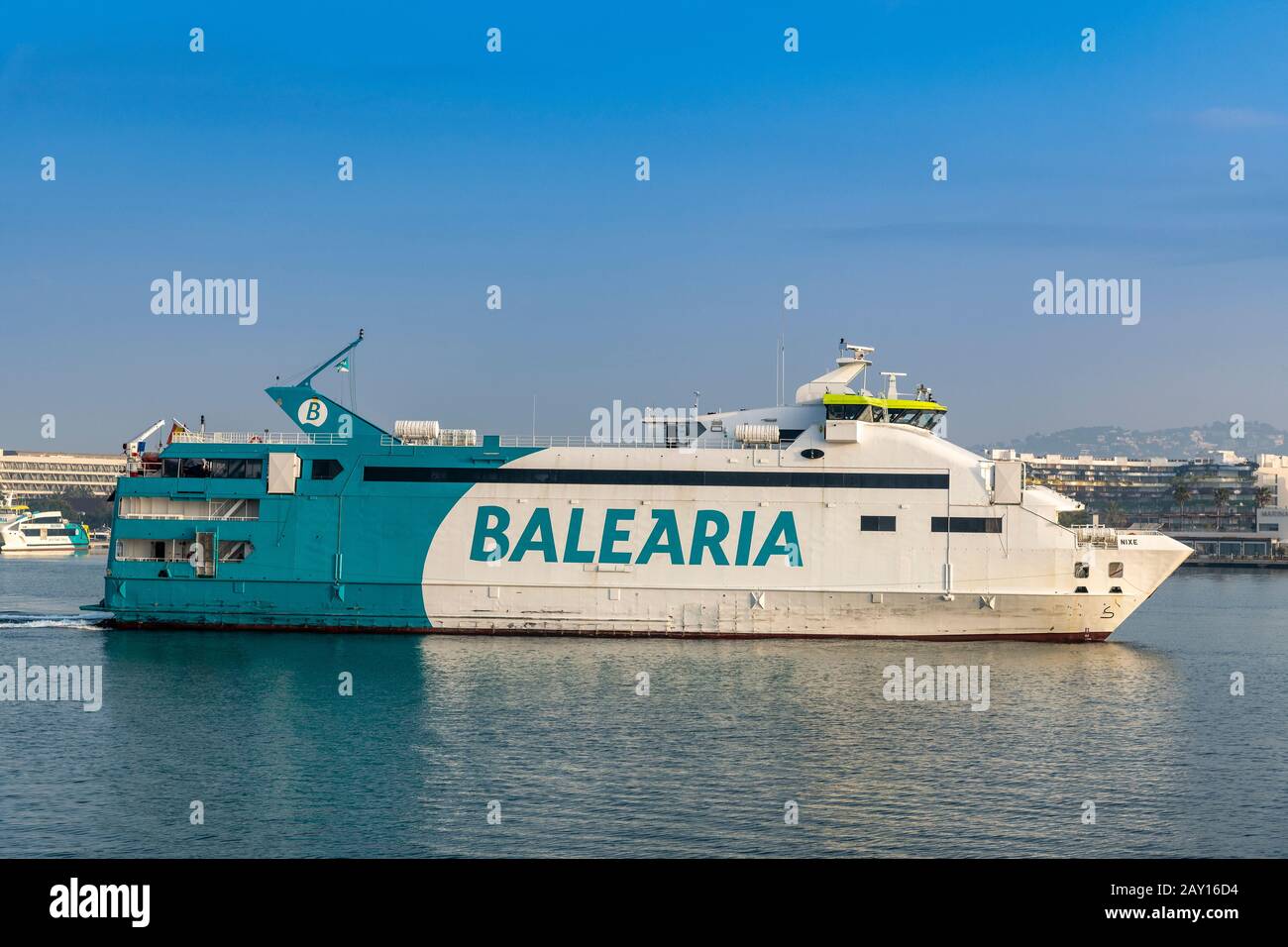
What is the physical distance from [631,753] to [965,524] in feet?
57.0

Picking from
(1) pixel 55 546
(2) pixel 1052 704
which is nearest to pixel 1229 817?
(2) pixel 1052 704

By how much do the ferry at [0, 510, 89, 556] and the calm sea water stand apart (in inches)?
3543

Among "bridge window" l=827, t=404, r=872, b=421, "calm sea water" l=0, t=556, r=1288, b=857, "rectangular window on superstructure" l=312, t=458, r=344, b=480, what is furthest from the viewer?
"rectangular window on superstructure" l=312, t=458, r=344, b=480

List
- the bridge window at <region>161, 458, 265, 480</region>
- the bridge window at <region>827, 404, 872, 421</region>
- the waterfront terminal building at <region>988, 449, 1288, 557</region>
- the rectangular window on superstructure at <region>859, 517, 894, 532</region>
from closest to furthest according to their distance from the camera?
1. the rectangular window on superstructure at <region>859, 517, 894, 532</region>
2. the bridge window at <region>827, 404, 872, 421</region>
3. the bridge window at <region>161, 458, 265, 480</region>
4. the waterfront terminal building at <region>988, 449, 1288, 557</region>

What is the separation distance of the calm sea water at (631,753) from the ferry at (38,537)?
8998 centimetres

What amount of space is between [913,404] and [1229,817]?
68.3ft

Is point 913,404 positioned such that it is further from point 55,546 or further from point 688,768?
point 55,546

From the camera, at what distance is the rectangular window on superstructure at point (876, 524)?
3706 cm

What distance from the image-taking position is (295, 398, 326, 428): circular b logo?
39719mm

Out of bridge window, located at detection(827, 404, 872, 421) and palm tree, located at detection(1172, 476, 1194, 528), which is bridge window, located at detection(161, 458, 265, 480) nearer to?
bridge window, located at detection(827, 404, 872, 421)

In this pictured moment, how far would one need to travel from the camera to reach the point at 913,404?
1534 inches

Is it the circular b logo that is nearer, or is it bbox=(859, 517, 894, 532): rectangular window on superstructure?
bbox=(859, 517, 894, 532): rectangular window on superstructure

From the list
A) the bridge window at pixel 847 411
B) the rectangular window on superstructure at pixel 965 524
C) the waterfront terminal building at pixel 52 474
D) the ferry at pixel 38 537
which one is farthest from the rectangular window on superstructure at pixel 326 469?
the waterfront terminal building at pixel 52 474

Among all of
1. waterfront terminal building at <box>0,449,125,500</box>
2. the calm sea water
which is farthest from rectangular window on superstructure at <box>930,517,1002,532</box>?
waterfront terminal building at <box>0,449,125,500</box>
